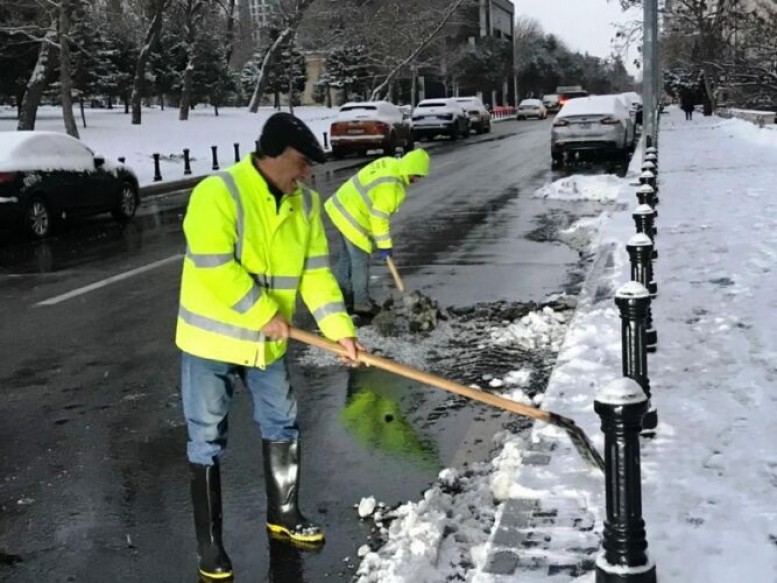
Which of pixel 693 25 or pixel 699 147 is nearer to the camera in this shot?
pixel 699 147

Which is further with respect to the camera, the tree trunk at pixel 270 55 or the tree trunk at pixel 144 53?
the tree trunk at pixel 270 55

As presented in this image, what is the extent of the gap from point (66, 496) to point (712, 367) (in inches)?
146

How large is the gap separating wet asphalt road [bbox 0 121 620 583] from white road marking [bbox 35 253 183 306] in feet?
0.25

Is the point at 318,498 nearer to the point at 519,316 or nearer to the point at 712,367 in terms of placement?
the point at 712,367

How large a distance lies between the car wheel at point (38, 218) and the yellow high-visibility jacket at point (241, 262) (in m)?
10.9

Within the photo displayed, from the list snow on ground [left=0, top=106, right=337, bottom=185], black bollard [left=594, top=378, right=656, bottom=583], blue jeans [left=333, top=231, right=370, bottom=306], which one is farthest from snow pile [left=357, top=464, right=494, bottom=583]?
snow on ground [left=0, top=106, right=337, bottom=185]

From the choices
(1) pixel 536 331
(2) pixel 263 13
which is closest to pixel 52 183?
(1) pixel 536 331

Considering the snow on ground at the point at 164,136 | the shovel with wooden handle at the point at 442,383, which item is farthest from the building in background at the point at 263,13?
the shovel with wooden handle at the point at 442,383

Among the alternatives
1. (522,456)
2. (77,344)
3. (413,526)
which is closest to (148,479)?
(413,526)

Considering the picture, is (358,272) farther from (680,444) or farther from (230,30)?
(230,30)

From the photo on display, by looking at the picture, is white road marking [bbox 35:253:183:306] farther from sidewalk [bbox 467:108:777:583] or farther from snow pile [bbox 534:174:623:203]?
snow pile [bbox 534:174:623:203]

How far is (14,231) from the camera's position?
13852mm

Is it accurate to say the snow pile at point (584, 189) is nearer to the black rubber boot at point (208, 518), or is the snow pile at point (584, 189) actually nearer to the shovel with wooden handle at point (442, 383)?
the shovel with wooden handle at point (442, 383)

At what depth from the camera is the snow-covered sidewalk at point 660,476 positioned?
142 inches
